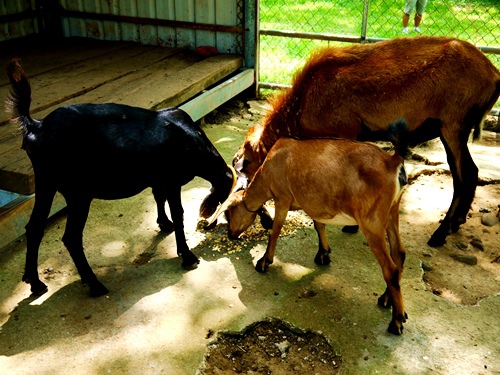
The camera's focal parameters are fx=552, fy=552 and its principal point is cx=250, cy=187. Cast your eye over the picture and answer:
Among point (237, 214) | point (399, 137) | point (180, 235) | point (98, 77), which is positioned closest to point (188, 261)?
point (180, 235)

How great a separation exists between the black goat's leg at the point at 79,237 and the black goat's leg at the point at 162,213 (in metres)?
0.79

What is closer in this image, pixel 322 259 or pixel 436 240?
pixel 322 259

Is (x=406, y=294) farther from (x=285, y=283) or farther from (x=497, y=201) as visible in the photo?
(x=497, y=201)

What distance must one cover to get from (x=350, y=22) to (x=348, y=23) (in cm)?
8

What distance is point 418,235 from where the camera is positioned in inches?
180

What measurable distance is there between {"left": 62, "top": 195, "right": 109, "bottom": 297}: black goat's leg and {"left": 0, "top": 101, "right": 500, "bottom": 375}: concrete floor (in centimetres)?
10

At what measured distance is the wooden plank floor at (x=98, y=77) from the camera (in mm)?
4773

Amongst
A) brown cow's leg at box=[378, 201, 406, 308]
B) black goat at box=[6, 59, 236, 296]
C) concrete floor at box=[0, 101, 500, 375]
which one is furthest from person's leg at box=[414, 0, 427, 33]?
brown cow's leg at box=[378, 201, 406, 308]

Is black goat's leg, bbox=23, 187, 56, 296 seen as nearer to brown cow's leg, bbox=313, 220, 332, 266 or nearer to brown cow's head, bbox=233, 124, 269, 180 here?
brown cow's head, bbox=233, 124, 269, 180

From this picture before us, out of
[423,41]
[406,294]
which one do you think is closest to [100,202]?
[406,294]

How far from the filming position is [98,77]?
253 inches

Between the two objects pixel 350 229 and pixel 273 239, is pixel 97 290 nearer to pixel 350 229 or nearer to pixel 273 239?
pixel 273 239

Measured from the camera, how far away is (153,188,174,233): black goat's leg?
14.6ft

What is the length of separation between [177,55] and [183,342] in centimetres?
499
